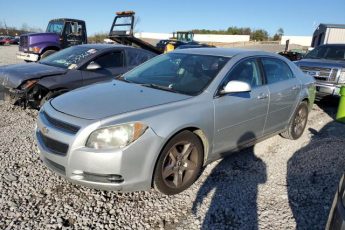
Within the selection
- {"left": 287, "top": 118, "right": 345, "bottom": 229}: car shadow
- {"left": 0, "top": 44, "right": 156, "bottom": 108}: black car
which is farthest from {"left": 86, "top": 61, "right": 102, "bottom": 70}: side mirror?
{"left": 287, "top": 118, "right": 345, "bottom": 229}: car shadow

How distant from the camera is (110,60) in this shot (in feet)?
22.6

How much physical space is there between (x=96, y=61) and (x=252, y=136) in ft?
12.4

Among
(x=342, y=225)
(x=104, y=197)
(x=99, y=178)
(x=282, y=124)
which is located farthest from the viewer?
(x=282, y=124)

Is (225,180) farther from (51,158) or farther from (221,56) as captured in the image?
(51,158)

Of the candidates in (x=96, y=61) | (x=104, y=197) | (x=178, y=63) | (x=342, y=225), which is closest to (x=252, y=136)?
(x=178, y=63)

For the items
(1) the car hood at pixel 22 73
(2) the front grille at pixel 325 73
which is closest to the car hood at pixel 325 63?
(2) the front grille at pixel 325 73

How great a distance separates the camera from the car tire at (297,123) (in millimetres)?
5449

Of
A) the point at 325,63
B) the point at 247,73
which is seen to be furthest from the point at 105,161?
the point at 325,63

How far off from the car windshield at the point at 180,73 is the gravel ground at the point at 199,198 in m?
1.18

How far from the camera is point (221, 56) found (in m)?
4.25

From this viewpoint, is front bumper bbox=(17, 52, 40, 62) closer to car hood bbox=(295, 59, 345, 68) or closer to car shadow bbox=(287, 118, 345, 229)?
A: car hood bbox=(295, 59, 345, 68)

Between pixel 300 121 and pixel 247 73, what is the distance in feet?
6.63

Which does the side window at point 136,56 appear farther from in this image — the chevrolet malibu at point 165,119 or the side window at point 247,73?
the side window at point 247,73

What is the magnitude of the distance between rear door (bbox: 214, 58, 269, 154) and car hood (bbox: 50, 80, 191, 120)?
56 centimetres
